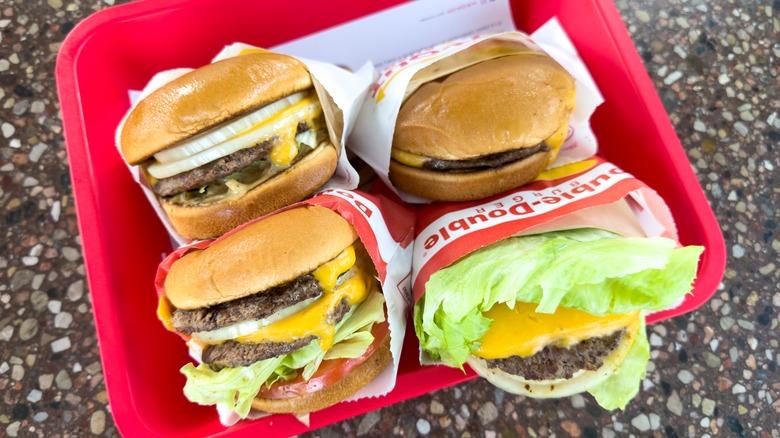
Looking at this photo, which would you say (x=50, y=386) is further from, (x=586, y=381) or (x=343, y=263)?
(x=586, y=381)

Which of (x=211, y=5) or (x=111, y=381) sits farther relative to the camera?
(x=211, y=5)

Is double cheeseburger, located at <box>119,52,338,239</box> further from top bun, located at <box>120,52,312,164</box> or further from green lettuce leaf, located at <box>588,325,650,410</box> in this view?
green lettuce leaf, located at <box>588,325,650,410</box>

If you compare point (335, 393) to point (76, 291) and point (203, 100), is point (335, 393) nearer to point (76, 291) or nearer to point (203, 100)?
point (203, 100)

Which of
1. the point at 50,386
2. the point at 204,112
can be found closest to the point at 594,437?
the point at 204,112

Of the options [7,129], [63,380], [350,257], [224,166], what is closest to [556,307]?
[350,257]

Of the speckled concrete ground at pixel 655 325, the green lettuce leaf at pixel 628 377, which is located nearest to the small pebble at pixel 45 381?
the speckled concrete ground at pixel 655 325

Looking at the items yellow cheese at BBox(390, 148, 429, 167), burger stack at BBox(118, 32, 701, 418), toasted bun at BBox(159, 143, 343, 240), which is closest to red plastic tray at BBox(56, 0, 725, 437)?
burger stack at BBox(118, 32, 701, 418)
